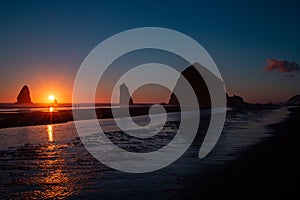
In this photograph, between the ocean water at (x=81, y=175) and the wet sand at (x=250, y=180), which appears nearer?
the wet sand at (x=250, y=180)

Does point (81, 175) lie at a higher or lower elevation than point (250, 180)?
higher

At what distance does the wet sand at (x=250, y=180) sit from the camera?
9359 millimetres

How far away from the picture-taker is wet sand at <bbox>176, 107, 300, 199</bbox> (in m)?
9.36

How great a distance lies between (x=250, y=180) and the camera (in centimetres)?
1105

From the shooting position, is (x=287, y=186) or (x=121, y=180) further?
(x=121, y=180)

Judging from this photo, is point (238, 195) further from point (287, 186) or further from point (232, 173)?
point (232, 173)

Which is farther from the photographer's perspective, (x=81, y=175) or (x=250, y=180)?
(x=81, y=175)

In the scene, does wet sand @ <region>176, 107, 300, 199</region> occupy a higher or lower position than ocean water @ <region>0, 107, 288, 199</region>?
lower

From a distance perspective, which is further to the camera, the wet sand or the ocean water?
the ocean water

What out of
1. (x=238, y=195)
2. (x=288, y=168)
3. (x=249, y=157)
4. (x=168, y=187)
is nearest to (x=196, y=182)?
(x=168, y=187)

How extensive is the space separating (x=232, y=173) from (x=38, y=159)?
978cm

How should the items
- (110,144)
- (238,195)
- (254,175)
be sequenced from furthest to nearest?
(110,144), (254,175), (238,195)

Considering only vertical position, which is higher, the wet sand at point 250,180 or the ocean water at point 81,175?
the ocean water at point 81,175

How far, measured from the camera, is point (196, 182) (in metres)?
11.0
